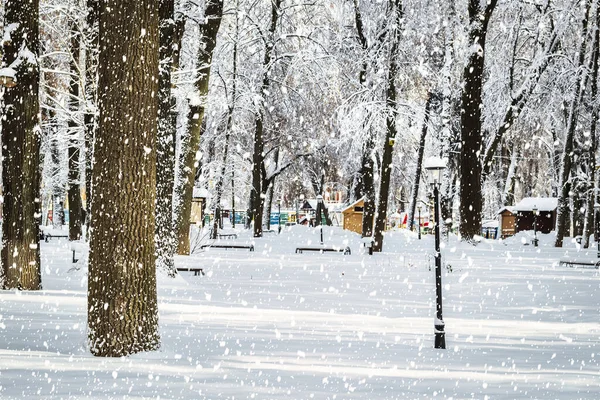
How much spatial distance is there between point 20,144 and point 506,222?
139 ft

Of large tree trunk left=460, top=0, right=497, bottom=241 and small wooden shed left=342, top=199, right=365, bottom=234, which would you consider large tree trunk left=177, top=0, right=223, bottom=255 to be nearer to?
large tree trunk left=460, top=0, right=497, bottom=241

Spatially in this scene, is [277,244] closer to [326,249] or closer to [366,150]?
[326,249]

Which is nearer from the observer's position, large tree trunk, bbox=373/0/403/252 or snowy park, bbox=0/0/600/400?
snowy park, bbox=0/0/600/400

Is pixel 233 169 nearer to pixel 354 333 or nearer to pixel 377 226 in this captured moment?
pixel 377 226

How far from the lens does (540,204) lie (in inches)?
1822

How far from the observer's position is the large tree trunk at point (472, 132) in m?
21.7

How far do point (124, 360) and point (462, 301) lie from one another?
8246 mm

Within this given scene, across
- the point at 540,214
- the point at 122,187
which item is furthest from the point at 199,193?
the point at 122,187

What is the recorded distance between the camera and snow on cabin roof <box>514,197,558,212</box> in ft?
151

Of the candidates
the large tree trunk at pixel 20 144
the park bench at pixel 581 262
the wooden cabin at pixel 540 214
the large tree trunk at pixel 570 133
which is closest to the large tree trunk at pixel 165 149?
the large tree trunk at pixel 20 144

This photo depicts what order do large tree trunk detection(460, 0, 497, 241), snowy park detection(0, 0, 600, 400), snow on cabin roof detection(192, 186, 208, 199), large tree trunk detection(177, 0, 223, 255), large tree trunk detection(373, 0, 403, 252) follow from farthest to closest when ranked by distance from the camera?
snow on cabin roof detection(192, 186, 208, 199) < large tree trunk detection(373, 0, 403, 252) < large tree trunk detection(460, 0, 497, 241) < large tree trunk detection(177, 0, 223, 255) < snowy park detection(0, 0, 600, 400)

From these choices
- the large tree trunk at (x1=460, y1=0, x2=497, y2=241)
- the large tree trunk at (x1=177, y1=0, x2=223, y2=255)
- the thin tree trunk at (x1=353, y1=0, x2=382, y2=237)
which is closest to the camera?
the large tree trunk at (x1=177, y1=0, x2=223, y2=255)

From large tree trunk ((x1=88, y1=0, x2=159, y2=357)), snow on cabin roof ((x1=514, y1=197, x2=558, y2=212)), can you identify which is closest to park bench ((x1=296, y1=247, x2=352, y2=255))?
large tree trunk ((x1=88, y1=0, x2=159, y2=357))

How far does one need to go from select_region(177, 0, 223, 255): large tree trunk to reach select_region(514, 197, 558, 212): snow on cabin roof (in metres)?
31.5
